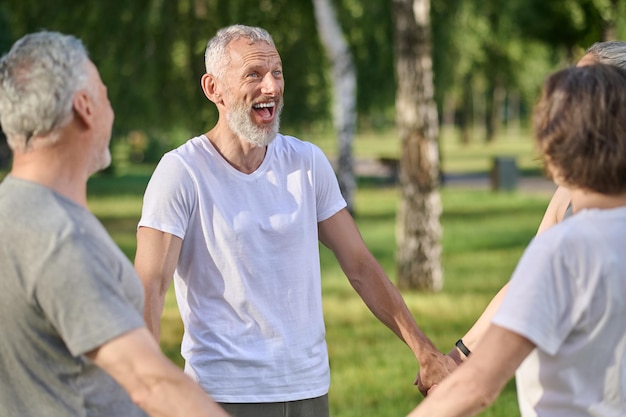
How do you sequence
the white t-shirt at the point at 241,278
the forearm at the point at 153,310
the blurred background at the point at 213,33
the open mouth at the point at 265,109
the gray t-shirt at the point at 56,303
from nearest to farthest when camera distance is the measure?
the gray t-shirt at the point at 56,303, the forearm at the point at 153,310, the white t-shirt at the point at 241,278, the open mouth at the point at 265,109, the blurred background at the point at 213,33

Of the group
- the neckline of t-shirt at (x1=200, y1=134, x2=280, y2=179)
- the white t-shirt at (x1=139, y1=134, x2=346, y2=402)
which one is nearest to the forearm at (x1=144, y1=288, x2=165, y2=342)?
the white t-shirt at (x1=139, y1=134, x2=346, y2=402)

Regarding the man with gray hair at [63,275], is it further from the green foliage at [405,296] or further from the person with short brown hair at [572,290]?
the green foliage at [405,296]

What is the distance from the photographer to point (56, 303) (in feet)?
8.81

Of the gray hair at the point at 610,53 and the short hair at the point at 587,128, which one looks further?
the gray hair at the point at 610,53

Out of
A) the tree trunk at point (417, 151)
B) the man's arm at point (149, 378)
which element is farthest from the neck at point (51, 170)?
the tree trunk at point (417, 151)

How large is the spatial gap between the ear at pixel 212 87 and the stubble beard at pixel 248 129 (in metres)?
0.16

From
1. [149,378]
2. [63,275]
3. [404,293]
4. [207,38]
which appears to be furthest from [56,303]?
[207,38]

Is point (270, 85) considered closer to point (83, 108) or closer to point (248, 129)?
point (248, 129)

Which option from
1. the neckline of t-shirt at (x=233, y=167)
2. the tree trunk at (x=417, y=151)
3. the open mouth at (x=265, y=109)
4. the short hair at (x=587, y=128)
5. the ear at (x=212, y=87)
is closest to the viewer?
the short hair at (x=587, y=128)

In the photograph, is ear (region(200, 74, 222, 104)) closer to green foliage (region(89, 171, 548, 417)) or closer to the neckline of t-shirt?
the neckline of t-shirt

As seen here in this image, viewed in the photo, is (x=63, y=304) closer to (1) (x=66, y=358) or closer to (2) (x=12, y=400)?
(1) (x=66, y=358)

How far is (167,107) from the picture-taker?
878 inches

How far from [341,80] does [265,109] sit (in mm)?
17089

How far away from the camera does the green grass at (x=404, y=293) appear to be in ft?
30.8
